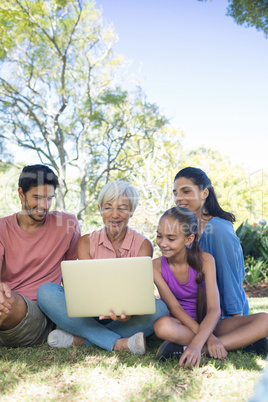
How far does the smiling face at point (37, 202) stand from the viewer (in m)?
2.88

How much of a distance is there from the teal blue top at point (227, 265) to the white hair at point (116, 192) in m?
0.60

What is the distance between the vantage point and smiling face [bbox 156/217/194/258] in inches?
103

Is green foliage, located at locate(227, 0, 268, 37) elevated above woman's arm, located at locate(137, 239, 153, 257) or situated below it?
above

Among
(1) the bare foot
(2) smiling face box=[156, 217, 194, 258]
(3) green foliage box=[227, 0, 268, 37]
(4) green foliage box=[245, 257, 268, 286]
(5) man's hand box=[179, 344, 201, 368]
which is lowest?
(4) green foliage box=[245, 257, 268, 286]

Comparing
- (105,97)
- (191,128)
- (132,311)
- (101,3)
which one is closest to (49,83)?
(105,97)

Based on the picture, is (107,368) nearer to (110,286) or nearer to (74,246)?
(110,286)

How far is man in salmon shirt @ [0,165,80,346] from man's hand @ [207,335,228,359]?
118cm

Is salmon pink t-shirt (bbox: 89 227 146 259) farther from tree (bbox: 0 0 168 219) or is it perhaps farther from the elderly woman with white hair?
tree (bbox: 0 0 168 219)

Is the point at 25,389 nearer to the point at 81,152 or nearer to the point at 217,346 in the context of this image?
the point at 217,346

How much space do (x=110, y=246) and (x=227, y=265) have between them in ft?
2.79

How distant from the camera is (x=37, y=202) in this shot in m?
2.88

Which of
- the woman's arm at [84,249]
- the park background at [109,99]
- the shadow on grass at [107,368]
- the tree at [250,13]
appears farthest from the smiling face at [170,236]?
the tree at [250,13]

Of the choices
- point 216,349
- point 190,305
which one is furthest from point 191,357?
point 190,305

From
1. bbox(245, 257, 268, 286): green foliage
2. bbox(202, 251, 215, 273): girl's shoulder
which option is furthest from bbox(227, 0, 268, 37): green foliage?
bbox(202, 251, 215, 273): girl's shoulder
